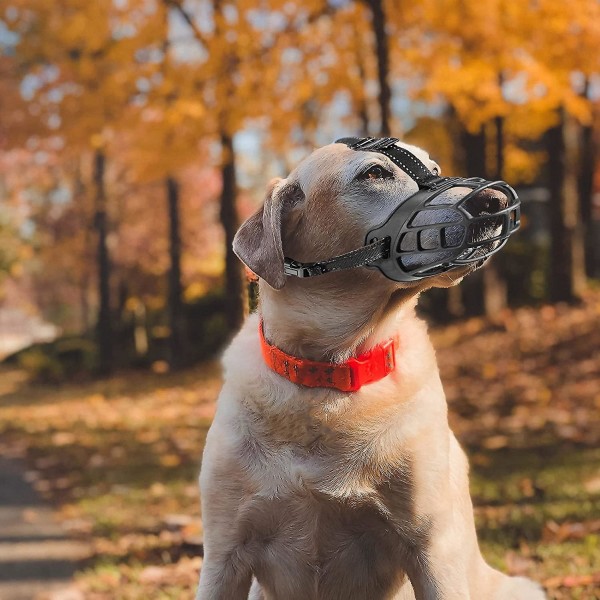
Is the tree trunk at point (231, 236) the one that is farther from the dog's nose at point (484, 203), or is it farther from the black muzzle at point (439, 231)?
the dog's nose at point (484, 203)

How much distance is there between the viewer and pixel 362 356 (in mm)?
2762

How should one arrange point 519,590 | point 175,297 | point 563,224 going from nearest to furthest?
point 519,590 → point 563,224 → point 175,297

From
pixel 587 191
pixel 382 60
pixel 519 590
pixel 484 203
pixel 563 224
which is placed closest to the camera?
pixel 484 203

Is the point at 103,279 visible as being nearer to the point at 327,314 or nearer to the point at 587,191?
the point at 587,191

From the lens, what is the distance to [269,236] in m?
2.60

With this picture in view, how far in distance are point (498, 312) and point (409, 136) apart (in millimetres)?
5612

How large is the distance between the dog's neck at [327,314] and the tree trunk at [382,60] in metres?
6.62

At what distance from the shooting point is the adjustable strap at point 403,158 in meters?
2.65

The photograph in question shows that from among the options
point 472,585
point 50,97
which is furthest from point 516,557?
point 50,97

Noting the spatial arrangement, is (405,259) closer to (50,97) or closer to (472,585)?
(472,585)

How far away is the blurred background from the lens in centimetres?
558

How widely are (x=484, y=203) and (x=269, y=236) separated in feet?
2.24

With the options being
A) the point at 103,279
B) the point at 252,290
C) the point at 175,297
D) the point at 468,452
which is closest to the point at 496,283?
the point at 175,297

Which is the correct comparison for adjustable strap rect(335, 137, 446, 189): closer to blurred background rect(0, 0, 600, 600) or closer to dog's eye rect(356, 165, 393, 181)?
dog's eye rect(356, 165, 393, 181)
